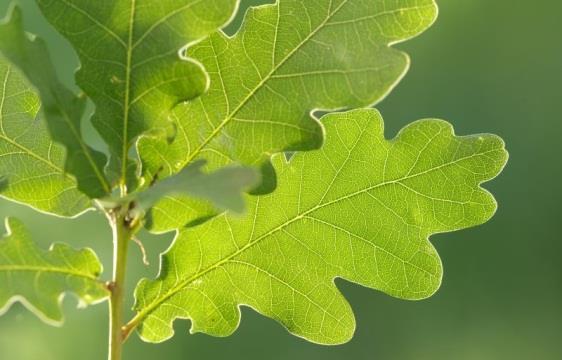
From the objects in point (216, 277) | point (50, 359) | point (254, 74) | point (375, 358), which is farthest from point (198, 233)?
point (50, 359)

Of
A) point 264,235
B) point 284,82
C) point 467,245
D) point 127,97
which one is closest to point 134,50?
point 127,97

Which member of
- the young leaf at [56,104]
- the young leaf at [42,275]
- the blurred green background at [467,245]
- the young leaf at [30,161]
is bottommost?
the blurred green background at [467,245]

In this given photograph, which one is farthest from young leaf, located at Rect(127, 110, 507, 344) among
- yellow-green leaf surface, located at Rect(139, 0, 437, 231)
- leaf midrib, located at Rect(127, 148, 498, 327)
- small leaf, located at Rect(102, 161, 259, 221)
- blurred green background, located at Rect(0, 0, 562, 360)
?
blurred green background, located at Rect(0, 0, 562, 360)

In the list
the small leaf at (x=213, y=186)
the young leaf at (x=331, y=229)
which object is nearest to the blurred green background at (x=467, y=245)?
the young leaf at (x=331, y=229)

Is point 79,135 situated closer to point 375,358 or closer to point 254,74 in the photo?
point 254,74

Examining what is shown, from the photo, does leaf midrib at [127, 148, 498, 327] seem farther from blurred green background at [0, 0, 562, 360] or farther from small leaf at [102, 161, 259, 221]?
blurred green background at [0, 0, 562, 360]

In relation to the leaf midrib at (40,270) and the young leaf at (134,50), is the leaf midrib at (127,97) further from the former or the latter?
the leaf midrib at (40,270)
